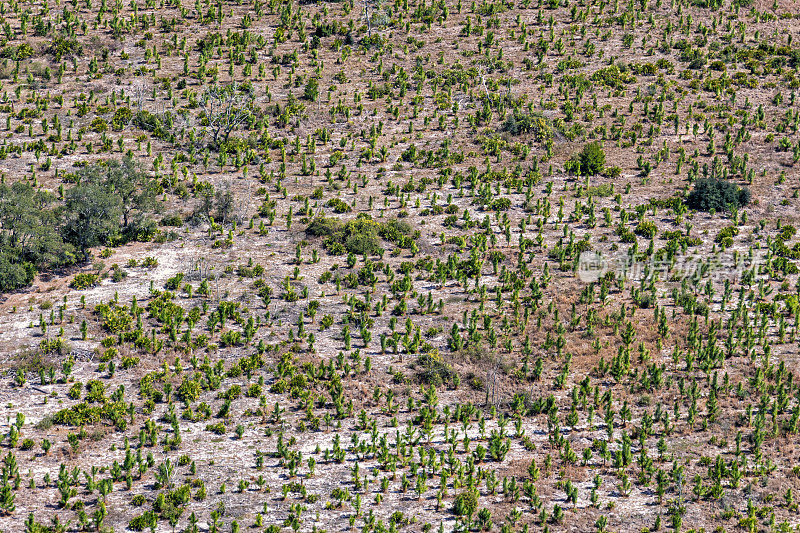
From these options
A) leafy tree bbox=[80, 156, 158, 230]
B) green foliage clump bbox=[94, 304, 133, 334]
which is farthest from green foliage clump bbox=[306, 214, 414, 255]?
green foliage clump bbox=[94, 304, 133, 334]

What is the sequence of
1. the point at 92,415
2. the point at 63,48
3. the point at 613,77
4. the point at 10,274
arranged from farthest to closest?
the point at 63,48 < the point at 613,77 < the point at 10,274 < the point at 92,415

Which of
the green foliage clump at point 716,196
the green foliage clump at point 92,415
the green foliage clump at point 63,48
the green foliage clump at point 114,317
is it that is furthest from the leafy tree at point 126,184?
the green foliage clump at point 716,196

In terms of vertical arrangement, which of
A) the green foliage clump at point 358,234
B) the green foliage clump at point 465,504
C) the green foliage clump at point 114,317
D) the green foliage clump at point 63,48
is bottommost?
the green foliage clump at point 465,504

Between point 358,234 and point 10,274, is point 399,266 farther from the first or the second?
point 10,274

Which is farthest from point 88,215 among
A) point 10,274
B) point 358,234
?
point 358,234

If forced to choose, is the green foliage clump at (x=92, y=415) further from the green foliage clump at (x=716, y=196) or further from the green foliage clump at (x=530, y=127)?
the green foliage clump at (x=530, y=127)

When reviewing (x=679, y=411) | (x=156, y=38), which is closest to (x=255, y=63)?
(x=156, y=38)

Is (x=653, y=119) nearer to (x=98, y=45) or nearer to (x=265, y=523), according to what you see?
(x=98, y=45)

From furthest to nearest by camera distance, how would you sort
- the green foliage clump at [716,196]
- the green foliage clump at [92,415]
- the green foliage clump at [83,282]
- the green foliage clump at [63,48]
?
1. the green foliage clump at [63,48]
2. the green foliage clump at [716,196]
3. the green foliage clump at [83,282]
4. the green foliage clump at [92,415]
